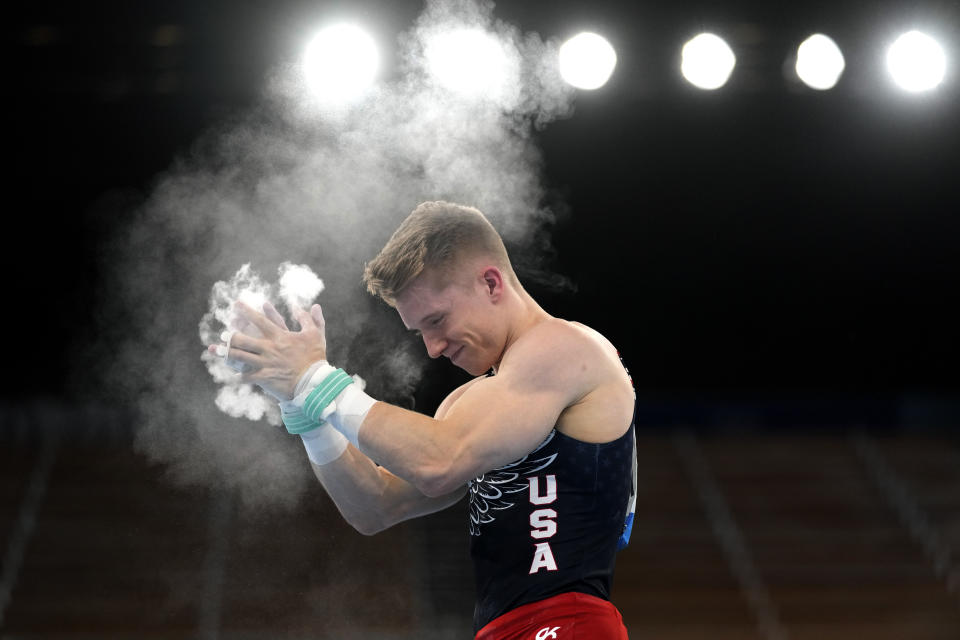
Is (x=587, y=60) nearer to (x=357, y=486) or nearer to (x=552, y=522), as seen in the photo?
(x=357, y=486)

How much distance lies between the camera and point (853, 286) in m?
8.65

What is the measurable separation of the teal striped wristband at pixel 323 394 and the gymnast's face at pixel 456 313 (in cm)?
28

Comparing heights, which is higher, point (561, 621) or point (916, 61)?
point (916, 61)

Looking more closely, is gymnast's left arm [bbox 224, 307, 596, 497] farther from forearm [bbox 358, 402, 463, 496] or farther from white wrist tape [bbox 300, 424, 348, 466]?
A: white wrist tape [bbox 300, 424, 348, 466]

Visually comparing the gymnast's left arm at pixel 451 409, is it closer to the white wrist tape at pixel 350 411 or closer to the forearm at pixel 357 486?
the white wrist tape at pixel 350 411

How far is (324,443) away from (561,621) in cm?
73

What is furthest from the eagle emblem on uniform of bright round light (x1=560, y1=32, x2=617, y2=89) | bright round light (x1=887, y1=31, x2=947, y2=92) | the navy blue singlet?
bright round light (x1=887, y1=31, x2=947, y2=92)

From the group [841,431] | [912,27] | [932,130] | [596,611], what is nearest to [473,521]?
[596,611]

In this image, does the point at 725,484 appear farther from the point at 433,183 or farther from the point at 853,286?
the point at 433,183

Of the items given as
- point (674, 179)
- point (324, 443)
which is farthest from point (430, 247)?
point (674, 179)

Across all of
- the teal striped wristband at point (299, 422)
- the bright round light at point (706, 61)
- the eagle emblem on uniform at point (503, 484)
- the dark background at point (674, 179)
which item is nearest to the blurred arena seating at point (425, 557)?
the dark background at point (674, 179)

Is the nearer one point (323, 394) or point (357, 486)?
point (323, 394)

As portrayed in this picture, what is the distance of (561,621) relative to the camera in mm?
2227

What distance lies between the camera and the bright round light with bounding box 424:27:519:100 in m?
3.67
